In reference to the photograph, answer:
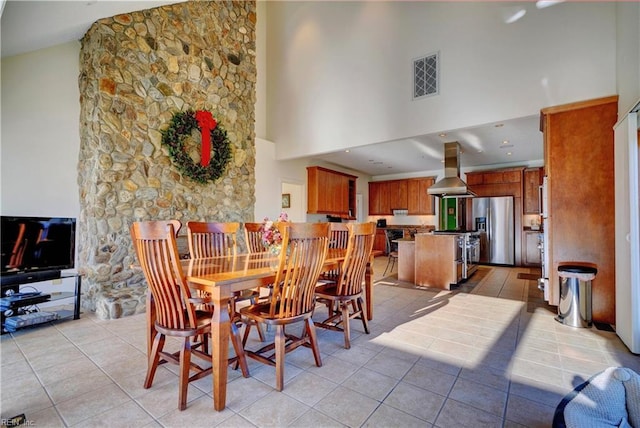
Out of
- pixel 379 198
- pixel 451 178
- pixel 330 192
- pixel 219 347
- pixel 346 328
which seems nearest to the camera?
pixel 219 347

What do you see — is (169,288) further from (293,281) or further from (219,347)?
(293,281)

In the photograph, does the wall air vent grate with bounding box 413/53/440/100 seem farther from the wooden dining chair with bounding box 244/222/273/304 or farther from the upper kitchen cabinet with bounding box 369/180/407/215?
the upper kitchen cabinet with bounding box 369/180/407/215

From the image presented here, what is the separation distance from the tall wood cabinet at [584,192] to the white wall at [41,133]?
593cm

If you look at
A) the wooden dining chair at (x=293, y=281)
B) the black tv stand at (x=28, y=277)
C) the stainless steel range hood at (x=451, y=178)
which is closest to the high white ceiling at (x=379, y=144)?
the stainless steel range hood at (x=451, y=178)

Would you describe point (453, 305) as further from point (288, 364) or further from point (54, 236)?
point (54, 236)

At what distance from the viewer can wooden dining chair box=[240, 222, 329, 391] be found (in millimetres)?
1976

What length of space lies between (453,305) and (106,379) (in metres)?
3.73

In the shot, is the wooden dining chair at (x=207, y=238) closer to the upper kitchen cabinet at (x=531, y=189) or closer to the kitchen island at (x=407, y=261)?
the kitchen island at (x=407, y=261)

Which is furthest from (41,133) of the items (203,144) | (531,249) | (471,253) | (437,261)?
(531,249)

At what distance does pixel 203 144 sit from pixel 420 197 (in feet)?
20.8

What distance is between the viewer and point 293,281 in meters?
2.04

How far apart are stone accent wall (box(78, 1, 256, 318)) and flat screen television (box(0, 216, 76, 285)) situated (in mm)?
378

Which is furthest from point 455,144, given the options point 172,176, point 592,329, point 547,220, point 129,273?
point 129,273

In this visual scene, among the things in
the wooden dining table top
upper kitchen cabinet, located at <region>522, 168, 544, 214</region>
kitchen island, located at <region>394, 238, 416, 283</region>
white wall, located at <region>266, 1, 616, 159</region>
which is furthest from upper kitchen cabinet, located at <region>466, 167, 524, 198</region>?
the wooden dining table top
